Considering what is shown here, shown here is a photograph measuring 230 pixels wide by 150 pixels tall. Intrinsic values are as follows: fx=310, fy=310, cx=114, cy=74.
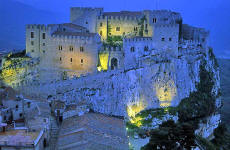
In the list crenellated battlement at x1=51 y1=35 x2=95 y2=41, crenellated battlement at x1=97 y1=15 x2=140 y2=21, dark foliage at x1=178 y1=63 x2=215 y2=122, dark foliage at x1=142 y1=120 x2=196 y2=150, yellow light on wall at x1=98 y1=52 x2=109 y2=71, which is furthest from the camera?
crenellated battlement at x1=97 y1=15 x2=140 y2=21

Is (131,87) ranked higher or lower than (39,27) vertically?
lower

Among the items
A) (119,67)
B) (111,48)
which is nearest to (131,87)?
(119,67)

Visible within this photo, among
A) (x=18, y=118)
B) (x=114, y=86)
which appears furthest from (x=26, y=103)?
(x=114, y=86)

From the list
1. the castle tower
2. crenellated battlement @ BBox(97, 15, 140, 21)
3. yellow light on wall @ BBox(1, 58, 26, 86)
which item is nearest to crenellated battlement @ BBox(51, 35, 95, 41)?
yellow light on wall @ BBox(1, 58, 26, 86)

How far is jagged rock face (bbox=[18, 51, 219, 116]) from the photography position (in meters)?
42.3

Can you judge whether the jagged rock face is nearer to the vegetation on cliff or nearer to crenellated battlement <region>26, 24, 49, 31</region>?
the vegetation on cliff

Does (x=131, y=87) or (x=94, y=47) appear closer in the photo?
(x=131, y=87)

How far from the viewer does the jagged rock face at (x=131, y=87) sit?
42338mm

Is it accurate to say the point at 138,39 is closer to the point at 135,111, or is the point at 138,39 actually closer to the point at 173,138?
the point at 135,111

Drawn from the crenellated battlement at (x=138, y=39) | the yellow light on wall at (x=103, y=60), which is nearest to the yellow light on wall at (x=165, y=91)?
the crenellated battlement at (x=138, y=39)

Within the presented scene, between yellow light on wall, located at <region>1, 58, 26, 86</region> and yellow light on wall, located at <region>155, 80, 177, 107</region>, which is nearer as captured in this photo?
yellow light on wall, located at <region>1, 58, 26, 86</region>

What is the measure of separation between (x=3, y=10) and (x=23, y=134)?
12413cm

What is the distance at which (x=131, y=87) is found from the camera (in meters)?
46.9

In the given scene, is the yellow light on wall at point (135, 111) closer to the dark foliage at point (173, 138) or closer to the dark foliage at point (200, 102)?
the dark foliage at point (200, 102)
